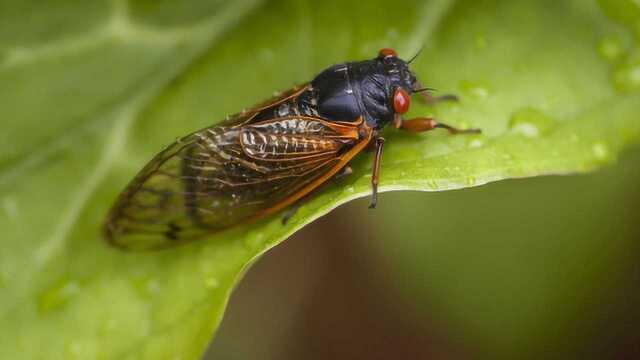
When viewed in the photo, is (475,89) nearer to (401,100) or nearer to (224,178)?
(401,100)

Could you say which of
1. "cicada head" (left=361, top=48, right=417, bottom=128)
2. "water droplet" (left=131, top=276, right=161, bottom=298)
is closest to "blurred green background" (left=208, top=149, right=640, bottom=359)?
"cicada head" (left=361, top=48, right=417, bottom=128)

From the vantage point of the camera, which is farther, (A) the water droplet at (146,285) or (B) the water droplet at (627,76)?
(A) the water droplet at (146,285)

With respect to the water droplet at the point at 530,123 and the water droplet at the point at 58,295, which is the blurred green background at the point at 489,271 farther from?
the water droplet at the point at 58,295

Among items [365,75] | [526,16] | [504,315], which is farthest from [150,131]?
[504,315]

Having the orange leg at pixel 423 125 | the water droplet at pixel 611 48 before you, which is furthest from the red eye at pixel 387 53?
the water droplet at pixel 611 48

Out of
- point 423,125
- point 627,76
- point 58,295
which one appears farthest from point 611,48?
point 58,295
